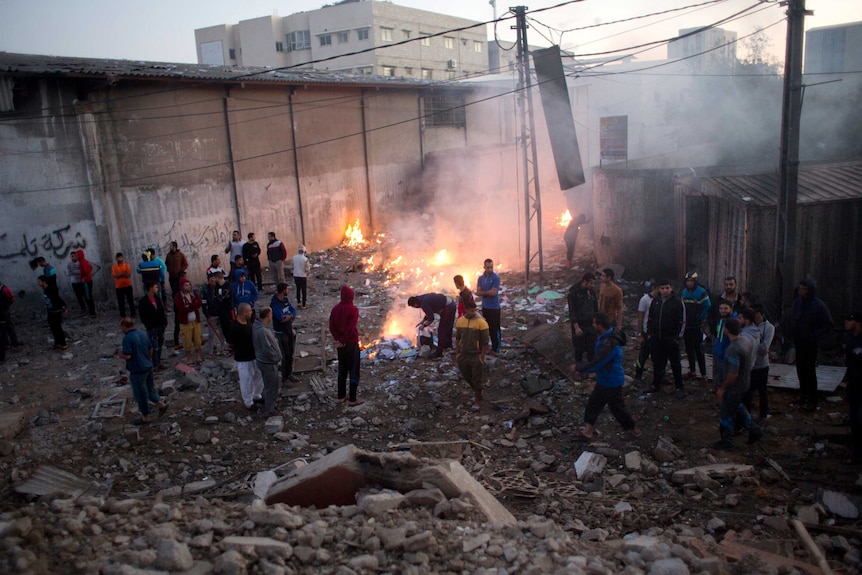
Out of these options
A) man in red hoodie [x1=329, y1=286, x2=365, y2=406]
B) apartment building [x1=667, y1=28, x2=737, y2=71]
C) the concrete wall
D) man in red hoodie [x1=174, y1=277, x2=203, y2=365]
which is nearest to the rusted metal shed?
man in red hoodie [x1=329, y1=286, x2=365, y2=406]

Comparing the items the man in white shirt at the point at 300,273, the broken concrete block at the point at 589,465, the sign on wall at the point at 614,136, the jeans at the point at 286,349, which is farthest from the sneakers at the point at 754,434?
the sign on wall at the point at 614,136

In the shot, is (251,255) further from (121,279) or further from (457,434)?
(457,434)

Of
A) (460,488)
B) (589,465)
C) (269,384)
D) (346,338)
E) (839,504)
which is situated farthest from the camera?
(346,338)

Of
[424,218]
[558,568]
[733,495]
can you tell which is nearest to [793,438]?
[733,495]

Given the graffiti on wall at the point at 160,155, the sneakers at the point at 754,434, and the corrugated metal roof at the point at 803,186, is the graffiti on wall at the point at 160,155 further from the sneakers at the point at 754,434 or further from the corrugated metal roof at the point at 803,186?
the sneakers at the point at 754,434

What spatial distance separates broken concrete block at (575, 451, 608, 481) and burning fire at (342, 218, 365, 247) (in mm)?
15983

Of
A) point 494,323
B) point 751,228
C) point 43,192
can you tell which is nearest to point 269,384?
point 494,323

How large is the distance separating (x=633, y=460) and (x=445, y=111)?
72.1ft

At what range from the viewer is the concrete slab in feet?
25.8

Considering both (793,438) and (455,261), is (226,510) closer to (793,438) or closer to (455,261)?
(793,438)

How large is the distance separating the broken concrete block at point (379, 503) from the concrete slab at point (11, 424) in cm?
546

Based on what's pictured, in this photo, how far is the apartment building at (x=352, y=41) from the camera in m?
48.2

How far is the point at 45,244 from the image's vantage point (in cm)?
1424

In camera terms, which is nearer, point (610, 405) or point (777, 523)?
point (777, 523)
